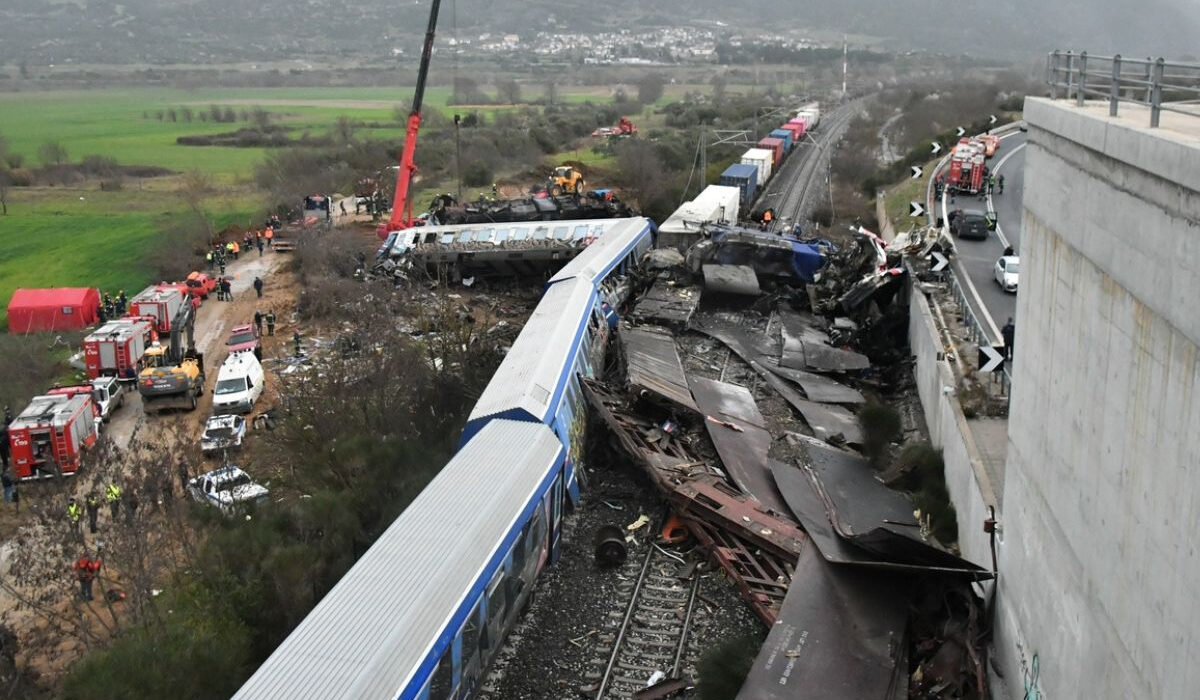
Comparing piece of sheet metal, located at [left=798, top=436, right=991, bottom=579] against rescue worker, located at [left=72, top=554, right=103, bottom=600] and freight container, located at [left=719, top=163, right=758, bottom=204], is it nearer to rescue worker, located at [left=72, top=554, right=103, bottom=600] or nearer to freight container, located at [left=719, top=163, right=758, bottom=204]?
rescue worker, located at [left=72, top=554, right=103, bottom=600]

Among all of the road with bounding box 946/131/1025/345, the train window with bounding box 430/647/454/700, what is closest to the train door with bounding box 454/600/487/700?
the train window with bounding box 430/647/454/700

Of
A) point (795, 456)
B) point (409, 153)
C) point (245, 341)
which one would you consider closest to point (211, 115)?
point (409, 153)

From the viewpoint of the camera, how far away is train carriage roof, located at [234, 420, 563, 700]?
8719 mm

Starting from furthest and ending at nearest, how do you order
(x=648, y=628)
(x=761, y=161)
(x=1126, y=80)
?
1. (x=761, y=161)
2. (x=648, y=628)
3. (x=1126, y=80)

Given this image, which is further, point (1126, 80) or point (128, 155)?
point (128, 155)

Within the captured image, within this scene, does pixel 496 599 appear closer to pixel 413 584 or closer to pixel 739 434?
pixel 413 584

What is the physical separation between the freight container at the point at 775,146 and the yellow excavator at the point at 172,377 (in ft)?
120

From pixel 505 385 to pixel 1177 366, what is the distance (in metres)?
11.1

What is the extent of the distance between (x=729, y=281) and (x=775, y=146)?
32.4 metres

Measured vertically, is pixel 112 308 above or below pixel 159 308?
below

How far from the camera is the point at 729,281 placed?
28.5 metres

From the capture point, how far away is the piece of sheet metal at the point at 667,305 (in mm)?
25719

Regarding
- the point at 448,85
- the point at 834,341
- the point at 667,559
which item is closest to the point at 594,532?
the point at 667,559

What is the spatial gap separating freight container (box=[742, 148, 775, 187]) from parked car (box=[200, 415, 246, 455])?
31.5 metres
